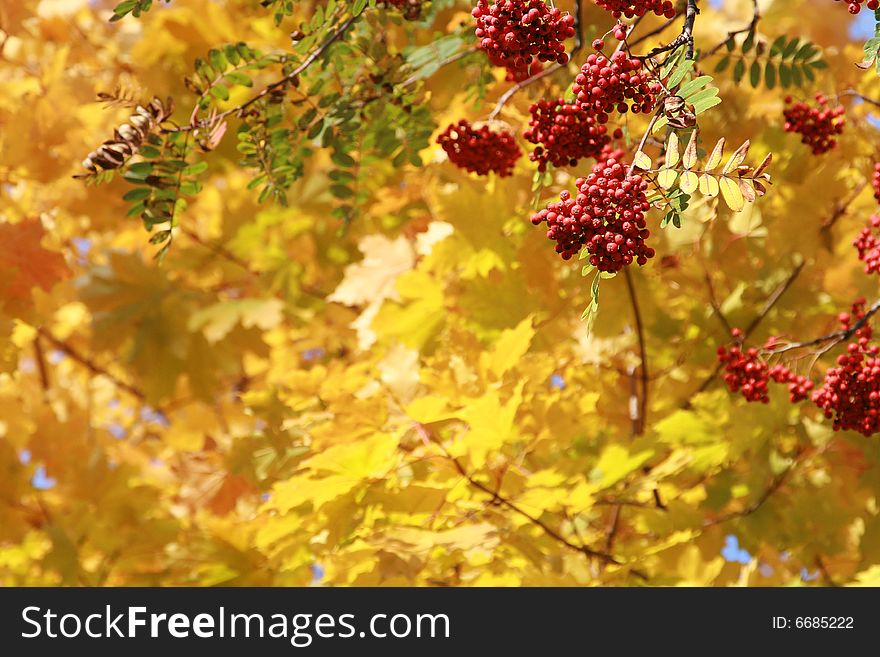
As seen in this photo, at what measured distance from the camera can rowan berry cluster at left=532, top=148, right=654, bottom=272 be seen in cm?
122

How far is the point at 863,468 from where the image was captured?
8.11 ft

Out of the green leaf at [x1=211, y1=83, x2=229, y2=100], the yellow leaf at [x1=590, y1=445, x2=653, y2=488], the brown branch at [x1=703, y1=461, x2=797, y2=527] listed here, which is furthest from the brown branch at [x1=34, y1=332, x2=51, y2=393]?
the brown branch at [x1=703, y1=461, x2=797, y2=527]

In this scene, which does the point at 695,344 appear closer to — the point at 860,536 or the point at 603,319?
the point at 603,319

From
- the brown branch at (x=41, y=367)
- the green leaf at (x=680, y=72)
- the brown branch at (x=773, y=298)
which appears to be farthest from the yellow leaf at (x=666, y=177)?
the brown branch at (x=41, y=367)

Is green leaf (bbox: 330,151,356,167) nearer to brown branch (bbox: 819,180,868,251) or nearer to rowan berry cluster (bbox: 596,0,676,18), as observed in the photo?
rowan berry cluster (bbox: 596,0,676,18)

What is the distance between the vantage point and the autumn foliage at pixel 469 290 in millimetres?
1688

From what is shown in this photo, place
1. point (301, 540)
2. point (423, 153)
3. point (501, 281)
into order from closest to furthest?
point (301, 540) < point (501, 281) < point (423, 153)

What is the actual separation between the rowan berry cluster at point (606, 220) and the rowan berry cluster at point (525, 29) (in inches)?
8.3

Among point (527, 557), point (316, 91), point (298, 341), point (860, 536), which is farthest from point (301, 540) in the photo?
point (298, 341)

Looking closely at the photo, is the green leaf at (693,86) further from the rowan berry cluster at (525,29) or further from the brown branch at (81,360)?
the brown branch at (81,360)

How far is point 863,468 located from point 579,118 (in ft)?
4.54

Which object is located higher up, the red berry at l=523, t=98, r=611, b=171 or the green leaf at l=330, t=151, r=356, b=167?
the green leaf at l=330, t=151, r=356, b=167

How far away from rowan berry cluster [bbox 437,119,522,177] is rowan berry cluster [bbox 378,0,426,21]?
22 cm

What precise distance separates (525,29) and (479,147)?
57cm
